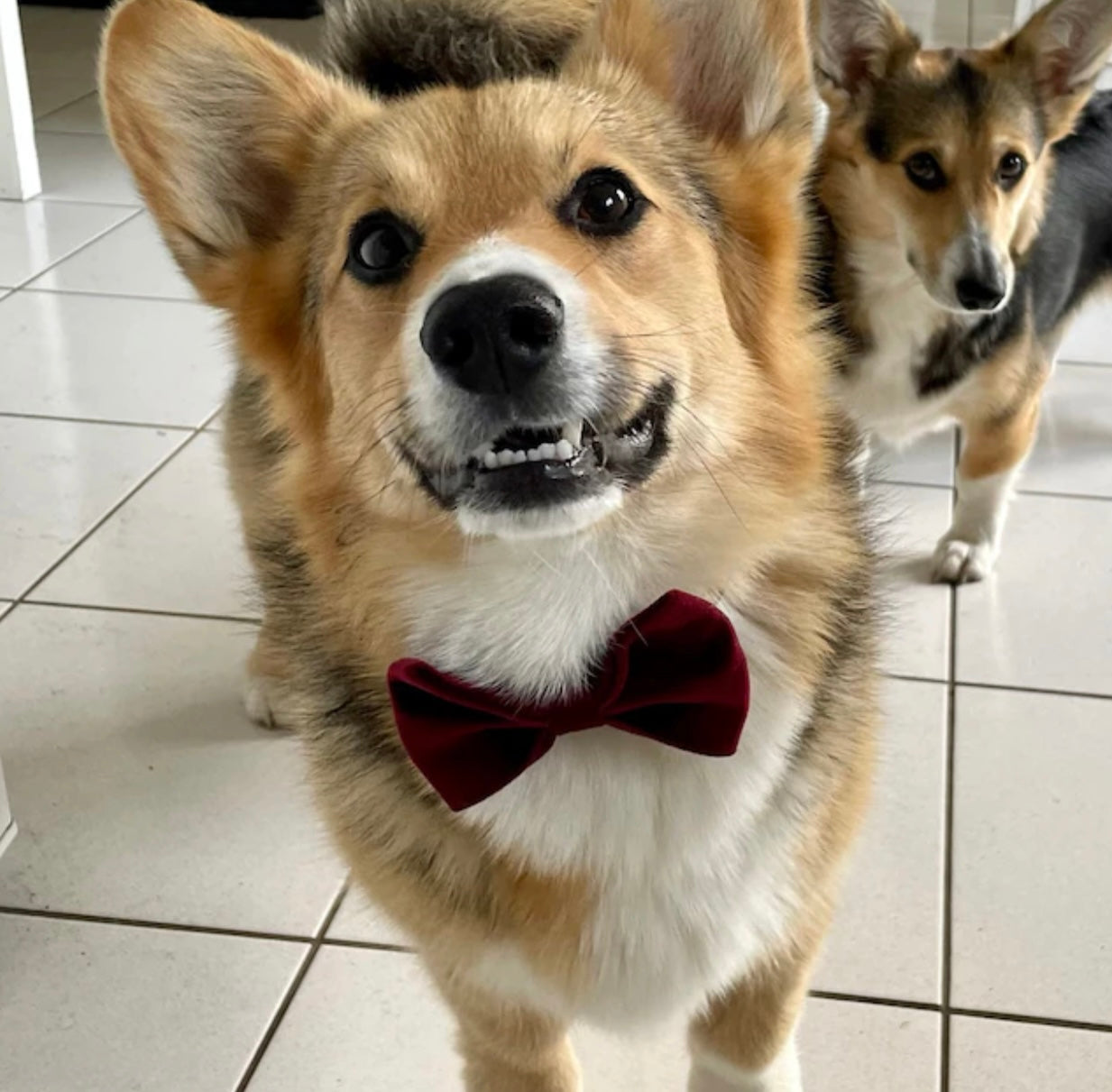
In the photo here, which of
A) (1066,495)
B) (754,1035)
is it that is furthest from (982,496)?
(754,1035)

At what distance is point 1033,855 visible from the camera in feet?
5.25

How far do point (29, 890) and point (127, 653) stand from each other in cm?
44

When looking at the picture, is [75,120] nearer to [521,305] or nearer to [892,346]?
[892,346]

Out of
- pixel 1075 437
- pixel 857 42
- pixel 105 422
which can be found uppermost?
pixel 857 42

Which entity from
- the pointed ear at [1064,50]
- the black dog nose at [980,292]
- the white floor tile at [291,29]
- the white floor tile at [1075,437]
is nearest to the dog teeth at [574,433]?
the black dog nose at [980,292]

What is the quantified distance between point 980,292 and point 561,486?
4.37ft

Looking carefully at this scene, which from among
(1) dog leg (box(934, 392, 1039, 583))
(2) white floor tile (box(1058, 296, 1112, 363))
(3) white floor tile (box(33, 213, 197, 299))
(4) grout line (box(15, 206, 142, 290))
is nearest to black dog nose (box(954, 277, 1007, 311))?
(1) dog leg (box(934, 392, 1039, 583))

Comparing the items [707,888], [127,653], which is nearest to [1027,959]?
[707,888]

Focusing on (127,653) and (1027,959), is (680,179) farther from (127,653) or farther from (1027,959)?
(127,653)

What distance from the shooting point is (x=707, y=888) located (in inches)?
43.0

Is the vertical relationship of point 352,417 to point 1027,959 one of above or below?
above

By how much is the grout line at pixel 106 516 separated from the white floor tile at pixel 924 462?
49.6 inches

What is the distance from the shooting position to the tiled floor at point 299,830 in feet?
4.60

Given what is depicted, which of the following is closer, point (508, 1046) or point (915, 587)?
point (508, 1046)
